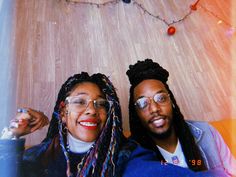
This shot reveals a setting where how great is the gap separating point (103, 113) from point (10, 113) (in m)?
0.55

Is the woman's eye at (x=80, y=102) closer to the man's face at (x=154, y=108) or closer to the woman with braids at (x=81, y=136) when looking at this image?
the woman with braids at (x=81, y=136)

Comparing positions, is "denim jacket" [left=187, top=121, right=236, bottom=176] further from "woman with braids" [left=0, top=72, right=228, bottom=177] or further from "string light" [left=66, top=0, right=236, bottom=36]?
"string light" [left=66, top=0, right=236, bottom=36]

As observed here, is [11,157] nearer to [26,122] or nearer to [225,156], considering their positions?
[26,122]

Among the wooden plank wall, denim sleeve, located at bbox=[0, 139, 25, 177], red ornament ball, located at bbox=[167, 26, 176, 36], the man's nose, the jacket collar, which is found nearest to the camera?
denim sleeve, located at bbox=[0, 139, 25, 177]

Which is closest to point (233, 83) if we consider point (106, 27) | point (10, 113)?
point (106, 27)

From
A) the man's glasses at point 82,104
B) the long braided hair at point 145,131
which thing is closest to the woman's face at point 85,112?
the man's glasses at point 82,104

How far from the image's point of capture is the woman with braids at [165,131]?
1.20 metres

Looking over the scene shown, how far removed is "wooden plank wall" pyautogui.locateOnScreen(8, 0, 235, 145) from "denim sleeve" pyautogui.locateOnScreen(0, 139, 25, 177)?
0.51 metres

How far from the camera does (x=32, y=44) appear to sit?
1.83m

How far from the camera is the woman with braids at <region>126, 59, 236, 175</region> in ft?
3.94

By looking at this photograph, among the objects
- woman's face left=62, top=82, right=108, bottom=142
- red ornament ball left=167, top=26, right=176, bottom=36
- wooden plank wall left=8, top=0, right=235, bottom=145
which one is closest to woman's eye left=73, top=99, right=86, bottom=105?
woman's face left=62, top=82, right=108, bottom=142

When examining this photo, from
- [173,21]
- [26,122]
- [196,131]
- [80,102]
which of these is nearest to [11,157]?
[26,122]

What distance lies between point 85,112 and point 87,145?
12cm

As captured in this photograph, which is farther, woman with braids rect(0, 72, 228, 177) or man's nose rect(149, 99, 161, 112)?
man's nose rect(149, 99, 161, 112)
